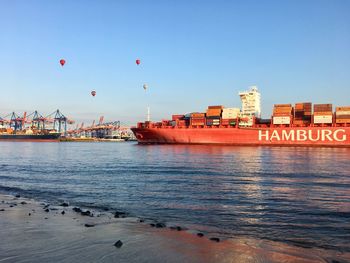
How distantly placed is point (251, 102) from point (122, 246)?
231 ft

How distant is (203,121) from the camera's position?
63719mm

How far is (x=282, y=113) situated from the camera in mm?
59375

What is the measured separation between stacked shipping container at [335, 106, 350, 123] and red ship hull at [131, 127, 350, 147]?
1621 mm

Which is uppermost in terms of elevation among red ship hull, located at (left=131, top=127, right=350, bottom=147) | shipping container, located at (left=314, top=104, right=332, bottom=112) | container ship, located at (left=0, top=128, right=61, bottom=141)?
shipping container, located at (left=314, top=104, right=332, bottom=112)

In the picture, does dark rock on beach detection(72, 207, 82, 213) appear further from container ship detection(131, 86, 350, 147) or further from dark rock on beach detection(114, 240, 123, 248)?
container ship detection(131, 86, 350, 147)

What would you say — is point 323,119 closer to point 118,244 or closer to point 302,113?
point 302,113

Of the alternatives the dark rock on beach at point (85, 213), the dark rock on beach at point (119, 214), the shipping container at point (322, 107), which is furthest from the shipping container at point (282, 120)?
the dark rock on beach at point (85, 213)

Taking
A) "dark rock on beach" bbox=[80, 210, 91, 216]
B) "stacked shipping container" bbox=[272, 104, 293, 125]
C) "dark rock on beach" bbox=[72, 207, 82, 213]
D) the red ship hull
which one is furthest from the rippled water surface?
"stacked shipping container" bbox=[272, 104, 293, 125]

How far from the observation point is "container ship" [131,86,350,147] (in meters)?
54.7

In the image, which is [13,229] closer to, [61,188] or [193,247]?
[193,247]

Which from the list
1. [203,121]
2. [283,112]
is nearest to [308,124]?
[283,112]

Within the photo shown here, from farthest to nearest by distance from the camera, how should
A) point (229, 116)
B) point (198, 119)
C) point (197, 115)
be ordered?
point (197, 115)
point (198, 119)
point (229, 116)

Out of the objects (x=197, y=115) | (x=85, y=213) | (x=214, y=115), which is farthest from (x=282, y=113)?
(x=85, y=213)

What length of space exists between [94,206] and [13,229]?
3.87m
